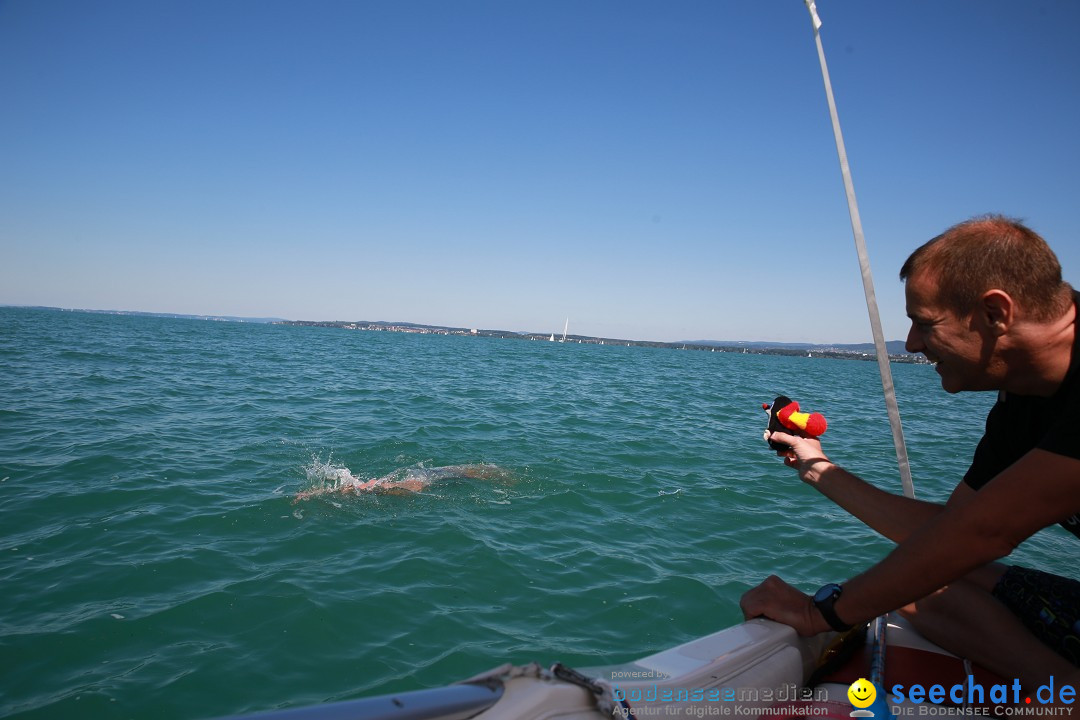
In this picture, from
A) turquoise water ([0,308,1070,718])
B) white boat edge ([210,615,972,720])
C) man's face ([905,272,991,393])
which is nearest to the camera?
white boat edge ([210,615,972,720])

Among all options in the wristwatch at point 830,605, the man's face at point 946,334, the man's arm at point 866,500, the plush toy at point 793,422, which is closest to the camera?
the man's face at point 946,334

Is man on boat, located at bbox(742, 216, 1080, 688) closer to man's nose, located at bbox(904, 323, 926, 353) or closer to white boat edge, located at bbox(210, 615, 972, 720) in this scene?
man's nose, located at bbox(904, 323, 926, 353)

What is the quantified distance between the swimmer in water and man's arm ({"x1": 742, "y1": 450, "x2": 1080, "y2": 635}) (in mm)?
7144

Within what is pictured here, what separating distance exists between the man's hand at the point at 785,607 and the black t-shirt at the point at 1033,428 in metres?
0.75

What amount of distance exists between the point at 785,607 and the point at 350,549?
5113 mm

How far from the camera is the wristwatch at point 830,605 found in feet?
6.32

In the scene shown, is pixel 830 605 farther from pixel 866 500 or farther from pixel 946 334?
pixel 946 334

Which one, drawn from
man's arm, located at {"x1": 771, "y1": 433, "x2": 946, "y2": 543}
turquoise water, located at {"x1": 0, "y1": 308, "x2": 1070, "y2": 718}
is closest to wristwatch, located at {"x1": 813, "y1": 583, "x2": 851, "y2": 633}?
man's arm, located at {"x1": 771, "y1": 433, "x2": 946, "y2": 543}

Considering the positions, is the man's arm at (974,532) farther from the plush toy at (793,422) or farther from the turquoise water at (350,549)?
the turquoise water at (350,549)

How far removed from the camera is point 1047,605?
2.11 metres

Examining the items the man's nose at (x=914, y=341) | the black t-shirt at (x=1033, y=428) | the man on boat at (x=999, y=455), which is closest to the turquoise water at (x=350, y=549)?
the man on boat at (x=999, y=455)

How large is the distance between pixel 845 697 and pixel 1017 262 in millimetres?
1597

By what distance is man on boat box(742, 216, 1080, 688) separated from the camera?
1466mm

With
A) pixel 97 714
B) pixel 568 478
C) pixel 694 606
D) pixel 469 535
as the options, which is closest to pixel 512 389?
pixel 568 478
